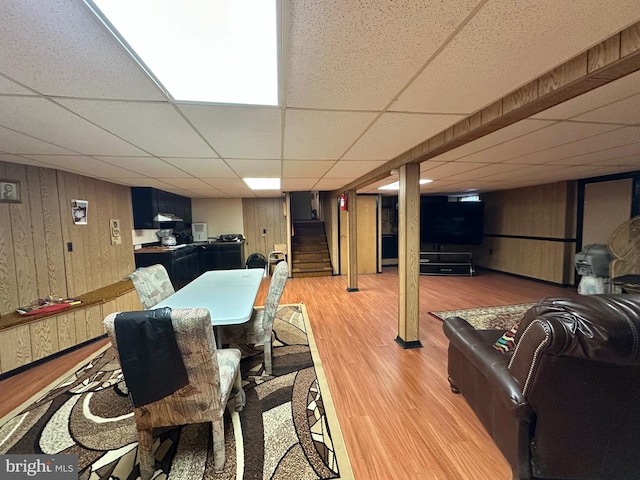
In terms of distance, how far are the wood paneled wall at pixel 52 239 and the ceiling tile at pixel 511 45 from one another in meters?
3.93

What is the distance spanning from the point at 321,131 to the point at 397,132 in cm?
60

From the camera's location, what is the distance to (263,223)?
23.4 ft

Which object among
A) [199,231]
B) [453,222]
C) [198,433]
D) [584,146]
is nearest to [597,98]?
[584,146]

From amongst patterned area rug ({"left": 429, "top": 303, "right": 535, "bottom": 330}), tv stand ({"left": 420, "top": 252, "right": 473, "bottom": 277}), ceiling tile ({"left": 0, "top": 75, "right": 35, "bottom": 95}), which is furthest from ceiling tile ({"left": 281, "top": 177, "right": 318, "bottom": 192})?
tv stand ({"left": 420, "top": 252, "right": 473, "bottom": 277})

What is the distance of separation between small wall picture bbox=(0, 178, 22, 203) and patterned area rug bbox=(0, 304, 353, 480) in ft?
6.43

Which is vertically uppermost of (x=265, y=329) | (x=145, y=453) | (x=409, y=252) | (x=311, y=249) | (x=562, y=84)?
(x=562, y=84)

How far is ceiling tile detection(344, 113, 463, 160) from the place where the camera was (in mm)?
1674

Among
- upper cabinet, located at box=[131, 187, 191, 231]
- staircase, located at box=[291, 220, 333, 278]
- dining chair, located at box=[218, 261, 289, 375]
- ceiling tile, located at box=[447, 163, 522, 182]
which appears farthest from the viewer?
staircase, located at box=[291, 220, 333, 278]

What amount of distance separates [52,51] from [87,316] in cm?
307

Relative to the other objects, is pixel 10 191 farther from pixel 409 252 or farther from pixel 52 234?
pixel 409 252

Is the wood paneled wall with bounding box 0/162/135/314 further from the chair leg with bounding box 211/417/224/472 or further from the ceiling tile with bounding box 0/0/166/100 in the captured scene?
the chair leg with bounding box 211/417/224/472

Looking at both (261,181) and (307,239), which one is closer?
(261,181)

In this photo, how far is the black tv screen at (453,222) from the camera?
21.2 ft

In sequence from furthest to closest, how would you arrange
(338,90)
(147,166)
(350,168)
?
(350,168), (147,166), (338,90)
